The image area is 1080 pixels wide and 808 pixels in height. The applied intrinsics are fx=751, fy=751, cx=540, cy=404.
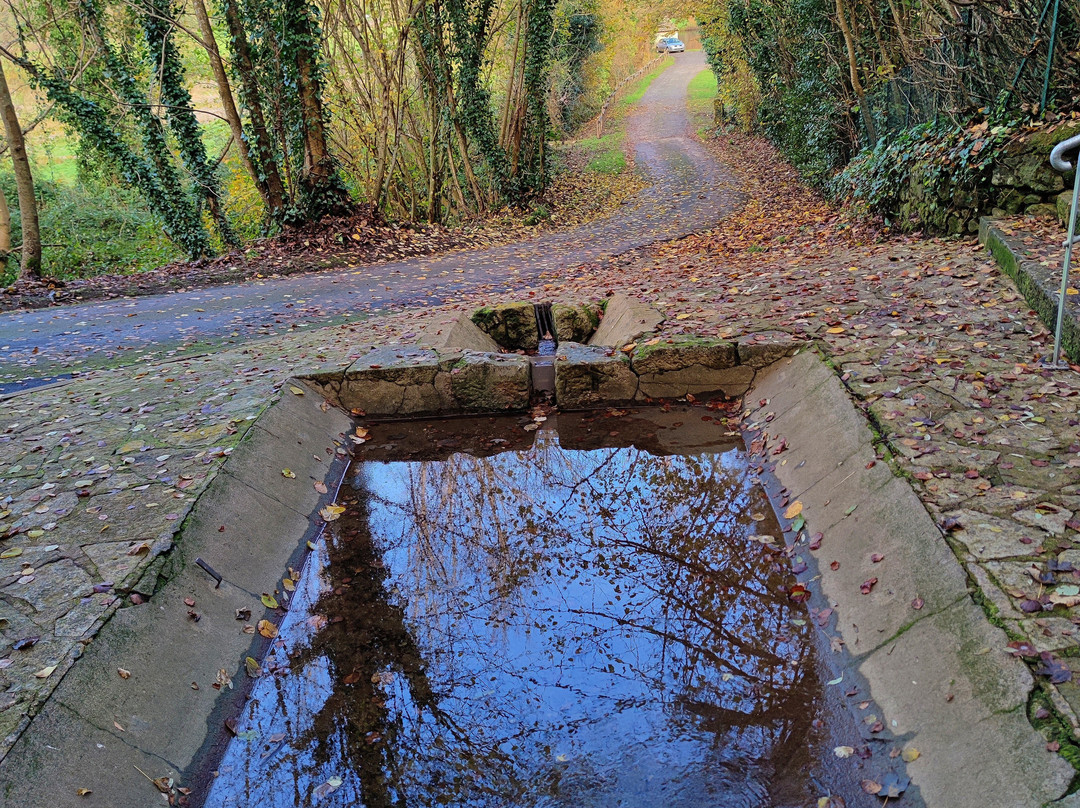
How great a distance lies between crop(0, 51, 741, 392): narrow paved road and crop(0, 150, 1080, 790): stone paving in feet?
3.74

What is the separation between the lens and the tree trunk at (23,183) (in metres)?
12.4

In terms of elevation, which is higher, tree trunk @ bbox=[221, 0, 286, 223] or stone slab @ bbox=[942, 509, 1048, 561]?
tree trunk @ bbox=[221, 0, 286, 223]

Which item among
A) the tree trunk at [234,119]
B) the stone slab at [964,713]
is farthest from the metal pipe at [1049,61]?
the tree trunk at [234,119]

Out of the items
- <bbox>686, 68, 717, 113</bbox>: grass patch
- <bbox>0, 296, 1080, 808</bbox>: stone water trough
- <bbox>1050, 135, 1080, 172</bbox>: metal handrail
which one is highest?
<bbox>686, 68, 717, 113</bbox>: grass patch

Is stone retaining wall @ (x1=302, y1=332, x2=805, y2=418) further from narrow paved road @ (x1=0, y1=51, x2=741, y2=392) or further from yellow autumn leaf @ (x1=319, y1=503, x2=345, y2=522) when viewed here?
narrow paved road @ (x1=0, y1=51, x2=741, y2=392)

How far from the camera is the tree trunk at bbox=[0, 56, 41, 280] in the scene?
12383 mm

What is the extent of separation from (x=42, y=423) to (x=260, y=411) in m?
1.83

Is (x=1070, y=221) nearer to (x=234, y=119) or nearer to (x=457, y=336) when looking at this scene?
(x=457, y=336)

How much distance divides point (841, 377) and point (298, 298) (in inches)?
314

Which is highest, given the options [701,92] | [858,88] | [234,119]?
[234,119]

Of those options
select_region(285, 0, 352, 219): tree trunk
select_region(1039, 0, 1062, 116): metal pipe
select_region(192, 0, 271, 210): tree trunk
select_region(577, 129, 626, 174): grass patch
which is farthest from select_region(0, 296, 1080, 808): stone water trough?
select_region(577, 129, 626, 174): grass patch

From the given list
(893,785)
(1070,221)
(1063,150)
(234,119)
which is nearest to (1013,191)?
(1070,221)

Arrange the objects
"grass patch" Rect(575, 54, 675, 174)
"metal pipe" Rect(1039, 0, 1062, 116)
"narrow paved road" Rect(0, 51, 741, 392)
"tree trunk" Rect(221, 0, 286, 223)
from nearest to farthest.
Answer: "metal pipe" Rect(1039, 0, 1062, 116) → "narrow paved road" Rect(0, 51, 741, 392) → "tree trunk" Rect(221, 0, 286, 223) → "grass patch" Rect(575, 54, 675, 174)

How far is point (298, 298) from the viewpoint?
10.8 meters
